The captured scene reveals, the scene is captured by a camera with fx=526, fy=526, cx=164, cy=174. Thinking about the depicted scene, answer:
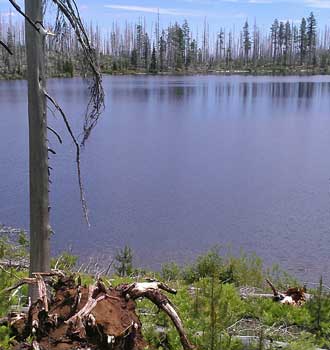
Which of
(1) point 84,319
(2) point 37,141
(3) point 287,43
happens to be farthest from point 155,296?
(3) point 287,43

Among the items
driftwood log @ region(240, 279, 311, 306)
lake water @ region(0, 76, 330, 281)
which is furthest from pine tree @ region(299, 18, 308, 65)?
driftwood log @ region(240, 279, 311, 306)

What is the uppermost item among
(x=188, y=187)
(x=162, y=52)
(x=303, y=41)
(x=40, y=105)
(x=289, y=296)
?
(x=303, y=41)

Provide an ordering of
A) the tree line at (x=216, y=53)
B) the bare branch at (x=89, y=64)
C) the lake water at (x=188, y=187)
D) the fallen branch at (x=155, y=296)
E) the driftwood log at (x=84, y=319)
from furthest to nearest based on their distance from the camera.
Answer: the tree line at (x=216, y=53)
the lake water at (x=188, y=187)
the bare branch at (x=89, y=64)
the fallen branch at (x=155, y=296)
the driftwood log at (x=84, y=319)

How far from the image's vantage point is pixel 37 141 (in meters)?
3.81

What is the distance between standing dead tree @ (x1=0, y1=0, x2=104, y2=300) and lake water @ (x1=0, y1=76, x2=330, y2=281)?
4121mm

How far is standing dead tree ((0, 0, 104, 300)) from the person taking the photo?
3.68 meters

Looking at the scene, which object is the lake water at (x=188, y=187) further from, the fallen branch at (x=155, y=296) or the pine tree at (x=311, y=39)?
the pine tree at (x=311, y=39)

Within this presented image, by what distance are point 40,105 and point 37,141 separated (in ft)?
0.86

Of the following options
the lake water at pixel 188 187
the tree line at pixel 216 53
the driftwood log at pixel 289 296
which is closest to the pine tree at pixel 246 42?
the tree line at pixel 216 53

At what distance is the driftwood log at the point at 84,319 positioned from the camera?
214cm

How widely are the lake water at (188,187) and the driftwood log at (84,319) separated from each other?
19.1 feet

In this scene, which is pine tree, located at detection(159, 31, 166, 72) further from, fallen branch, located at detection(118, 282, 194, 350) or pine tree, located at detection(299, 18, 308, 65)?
fallen branch, located at detection(118, 282, 194, 350)

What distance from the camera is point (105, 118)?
2953cm

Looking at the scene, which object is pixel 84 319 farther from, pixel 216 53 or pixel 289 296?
pixel 216 53
